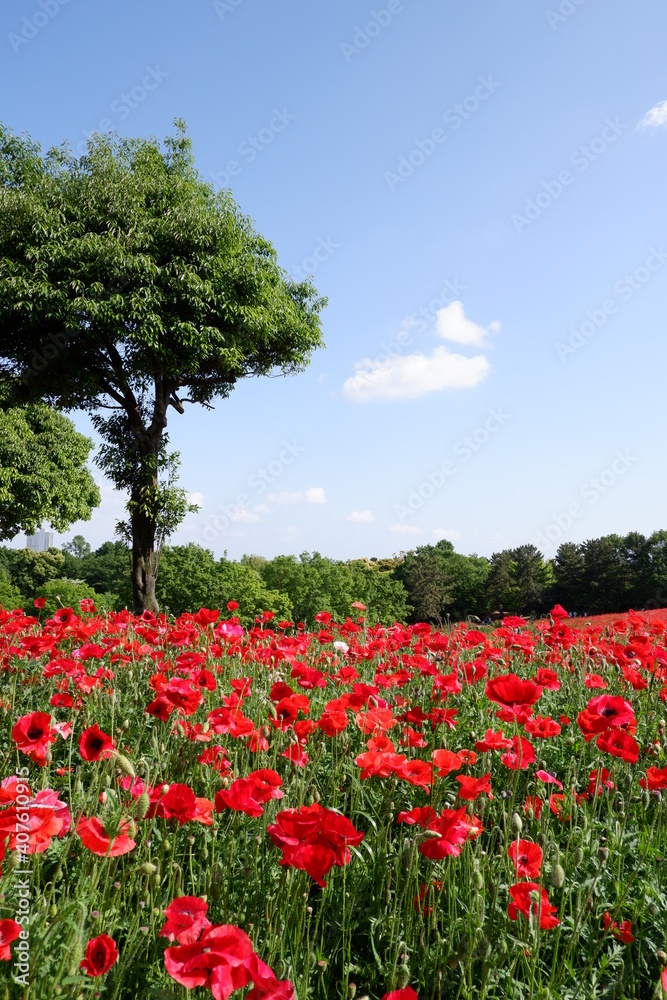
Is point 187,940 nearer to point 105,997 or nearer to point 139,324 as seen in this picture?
point 105,997

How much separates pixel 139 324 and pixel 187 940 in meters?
12.2

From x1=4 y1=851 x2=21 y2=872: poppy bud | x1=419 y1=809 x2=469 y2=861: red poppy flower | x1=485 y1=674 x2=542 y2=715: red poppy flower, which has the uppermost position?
x1=485 y1=674 x2=542 y2=715: red poppy flower

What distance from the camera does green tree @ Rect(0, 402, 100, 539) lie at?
2033cm

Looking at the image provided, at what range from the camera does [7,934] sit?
1.42 meters

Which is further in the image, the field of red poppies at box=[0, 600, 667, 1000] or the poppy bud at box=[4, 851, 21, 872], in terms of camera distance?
the poppy bud at box=[4, 851, 21, 872]

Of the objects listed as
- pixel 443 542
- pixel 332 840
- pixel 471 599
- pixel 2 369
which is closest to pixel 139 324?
pixel 2 369

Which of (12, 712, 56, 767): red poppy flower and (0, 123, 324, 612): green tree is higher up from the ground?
(0, 123, 324, 612): green tree

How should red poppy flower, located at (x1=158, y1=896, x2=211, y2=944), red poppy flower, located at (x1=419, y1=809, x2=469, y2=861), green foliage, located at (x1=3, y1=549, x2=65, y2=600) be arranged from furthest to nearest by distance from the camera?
green foliage, located at (x1=3, y1=549, x2=65, y2=600)
red poppy flower, located at (x1=419, y1=809, x2=469, y2=861)
red poppy flower, located at (x1=158, y1=896, x2=211, y2=944)

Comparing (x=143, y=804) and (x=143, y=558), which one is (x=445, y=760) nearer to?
(x=143, y=804)

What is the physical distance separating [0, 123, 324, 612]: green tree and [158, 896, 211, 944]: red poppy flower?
11.4 metres

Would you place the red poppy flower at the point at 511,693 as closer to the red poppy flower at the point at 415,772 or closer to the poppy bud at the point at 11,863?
the red poppy flower at the point at 415,772

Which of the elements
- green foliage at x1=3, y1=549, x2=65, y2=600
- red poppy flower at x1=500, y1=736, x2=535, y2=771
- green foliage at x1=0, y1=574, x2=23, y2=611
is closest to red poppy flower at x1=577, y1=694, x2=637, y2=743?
red poppy flower at x1=500, y1=736, x2=535, y2=771

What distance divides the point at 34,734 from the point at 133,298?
1092cm

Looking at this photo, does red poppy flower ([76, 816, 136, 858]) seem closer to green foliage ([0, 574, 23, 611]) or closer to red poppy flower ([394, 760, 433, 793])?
red poppy flower ([394, 760, 433, 793])
